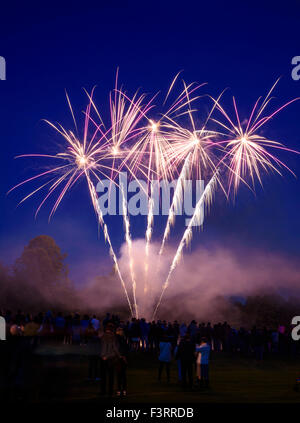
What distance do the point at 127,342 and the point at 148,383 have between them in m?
10.2

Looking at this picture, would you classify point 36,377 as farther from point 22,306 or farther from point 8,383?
point 22,306

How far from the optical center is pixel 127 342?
29750 millimetres

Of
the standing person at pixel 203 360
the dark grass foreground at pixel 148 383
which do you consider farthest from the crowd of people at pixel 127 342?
the dark grass foreground at pixel 148 383

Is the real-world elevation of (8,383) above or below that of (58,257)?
below

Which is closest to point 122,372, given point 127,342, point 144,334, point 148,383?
point 148,383

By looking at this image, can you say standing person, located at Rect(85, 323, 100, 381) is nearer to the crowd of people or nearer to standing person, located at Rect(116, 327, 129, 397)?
the crowd of people

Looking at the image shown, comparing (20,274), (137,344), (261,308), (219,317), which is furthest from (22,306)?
(137,344)

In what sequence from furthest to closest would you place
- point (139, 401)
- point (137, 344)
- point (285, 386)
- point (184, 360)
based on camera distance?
point (137, 344), point (285, 386), point (184, 360), point (139, 401)

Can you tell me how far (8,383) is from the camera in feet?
46.9

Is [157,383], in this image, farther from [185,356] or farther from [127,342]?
[127,342]

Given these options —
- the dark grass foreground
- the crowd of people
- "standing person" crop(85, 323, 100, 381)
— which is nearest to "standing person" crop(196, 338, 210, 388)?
the crowd of people

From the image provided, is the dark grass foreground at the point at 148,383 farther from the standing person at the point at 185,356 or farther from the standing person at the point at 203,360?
the standing person at the point at 185,356

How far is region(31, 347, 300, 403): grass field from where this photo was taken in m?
15.9
